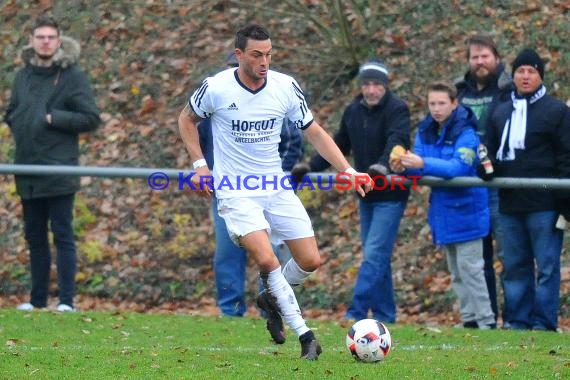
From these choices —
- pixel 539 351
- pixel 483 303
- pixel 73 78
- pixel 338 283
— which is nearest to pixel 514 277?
pixel 483 303

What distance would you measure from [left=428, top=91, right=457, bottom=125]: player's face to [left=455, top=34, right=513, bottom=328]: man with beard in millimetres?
433

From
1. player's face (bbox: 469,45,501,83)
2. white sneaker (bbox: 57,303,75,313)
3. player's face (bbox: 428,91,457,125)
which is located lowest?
white sneaker (bbox: 57,303,75,313)

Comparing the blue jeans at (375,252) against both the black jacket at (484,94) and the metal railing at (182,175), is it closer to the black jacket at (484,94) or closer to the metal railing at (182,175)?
the metal railing at (182,175)

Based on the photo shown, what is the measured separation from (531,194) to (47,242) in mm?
4796

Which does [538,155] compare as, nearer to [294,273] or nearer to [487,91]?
[487,91]

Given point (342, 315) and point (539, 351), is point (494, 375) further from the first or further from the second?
point (342, 315)

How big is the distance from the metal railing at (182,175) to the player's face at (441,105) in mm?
584

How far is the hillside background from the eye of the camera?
1469cm

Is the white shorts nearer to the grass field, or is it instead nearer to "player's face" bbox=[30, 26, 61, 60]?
the grass field

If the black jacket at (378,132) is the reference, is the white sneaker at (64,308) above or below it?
below

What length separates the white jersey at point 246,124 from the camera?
8.73 meters

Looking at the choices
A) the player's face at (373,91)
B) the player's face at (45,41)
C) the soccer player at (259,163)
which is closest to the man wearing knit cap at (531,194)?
the player's face at (373,91)

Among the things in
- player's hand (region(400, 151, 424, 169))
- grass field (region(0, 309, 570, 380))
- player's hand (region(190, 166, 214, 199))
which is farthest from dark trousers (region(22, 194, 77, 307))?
player's hand (region(190, 166, 214, 199))

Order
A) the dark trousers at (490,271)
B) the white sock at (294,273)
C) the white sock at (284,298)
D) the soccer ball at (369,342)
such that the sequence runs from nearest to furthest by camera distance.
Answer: the soccer ball at (369,342) → the white sock at (284,298) → the white sock at (294,273) → the dark trousers at (490,271)
